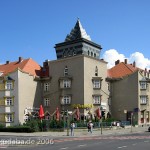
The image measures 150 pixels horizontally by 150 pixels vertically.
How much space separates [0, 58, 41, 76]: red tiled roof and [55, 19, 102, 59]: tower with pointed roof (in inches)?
259

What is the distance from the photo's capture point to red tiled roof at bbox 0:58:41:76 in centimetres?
6119

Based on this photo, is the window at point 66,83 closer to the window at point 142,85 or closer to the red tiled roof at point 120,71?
the red tiled roof at point 120,71

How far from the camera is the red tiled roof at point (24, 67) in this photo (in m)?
61.2

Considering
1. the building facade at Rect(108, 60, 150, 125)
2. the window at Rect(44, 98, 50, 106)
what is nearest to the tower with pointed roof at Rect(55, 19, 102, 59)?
the building facade at Rect(108, 60, 150, 125)

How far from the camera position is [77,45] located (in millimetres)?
67500

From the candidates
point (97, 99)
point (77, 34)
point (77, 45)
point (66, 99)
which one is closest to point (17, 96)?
Answer: point (66, 99)

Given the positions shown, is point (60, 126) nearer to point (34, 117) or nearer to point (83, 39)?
point (34, 117)

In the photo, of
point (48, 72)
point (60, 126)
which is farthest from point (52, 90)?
point (60, 126)

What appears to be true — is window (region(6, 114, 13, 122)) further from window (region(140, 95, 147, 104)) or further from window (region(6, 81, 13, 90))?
window (region(140, 95, 147, 104))

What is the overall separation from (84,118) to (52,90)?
8625 mm

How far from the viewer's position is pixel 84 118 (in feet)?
184

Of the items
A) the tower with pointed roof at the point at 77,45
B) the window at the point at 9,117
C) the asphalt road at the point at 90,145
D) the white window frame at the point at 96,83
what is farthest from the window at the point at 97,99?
the asphalt road at the point at 90,145

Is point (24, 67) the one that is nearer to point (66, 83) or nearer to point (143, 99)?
point (66, 83)

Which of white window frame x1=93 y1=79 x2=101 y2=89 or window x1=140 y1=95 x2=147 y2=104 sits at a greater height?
white window frame x1=93 y1=79 x2=101 y2=89
